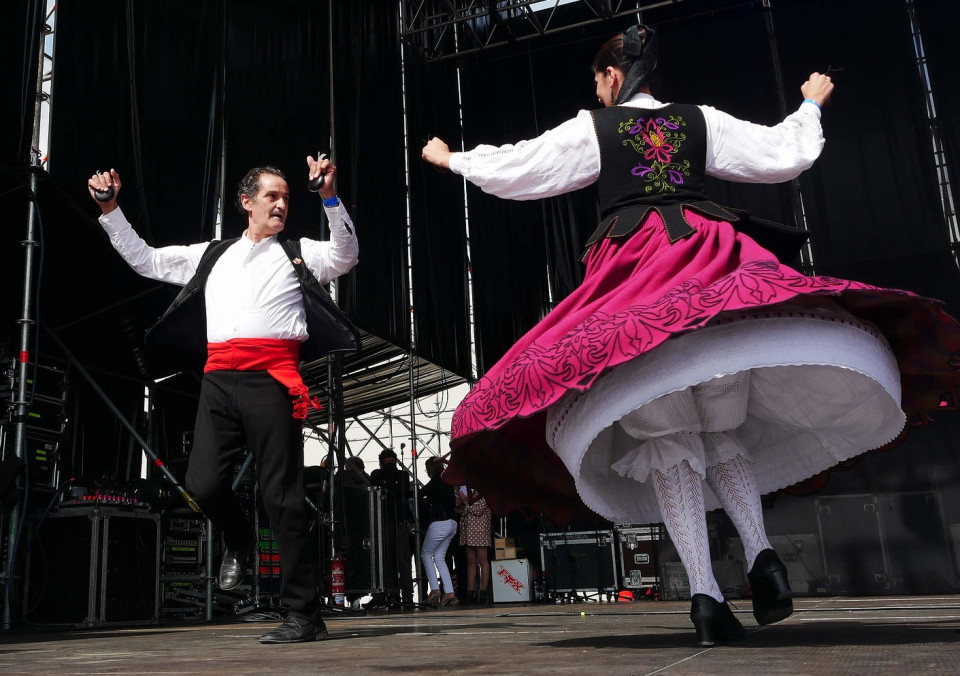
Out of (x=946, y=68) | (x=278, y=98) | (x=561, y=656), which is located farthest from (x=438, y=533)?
(x=946, y=68)

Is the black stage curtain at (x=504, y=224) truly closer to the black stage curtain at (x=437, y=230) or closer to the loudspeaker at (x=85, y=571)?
the black stage curtain at (x=437, y=230)

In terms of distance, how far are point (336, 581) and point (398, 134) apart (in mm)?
4657

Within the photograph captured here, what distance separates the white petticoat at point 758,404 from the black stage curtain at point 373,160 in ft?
18.7

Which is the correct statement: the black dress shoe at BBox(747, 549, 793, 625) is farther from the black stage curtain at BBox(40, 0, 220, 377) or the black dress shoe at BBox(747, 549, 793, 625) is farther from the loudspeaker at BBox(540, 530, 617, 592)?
the loudspeaker at BBox(540, 530, 617, 592)

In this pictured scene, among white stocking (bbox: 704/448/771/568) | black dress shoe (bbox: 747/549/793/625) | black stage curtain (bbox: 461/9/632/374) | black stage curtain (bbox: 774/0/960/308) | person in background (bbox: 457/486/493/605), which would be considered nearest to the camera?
black dress shoe (bbox: 747/549/793/625)

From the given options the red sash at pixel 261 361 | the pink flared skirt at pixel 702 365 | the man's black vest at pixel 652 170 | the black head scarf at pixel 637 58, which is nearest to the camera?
the pink flared skirt at pixel 702 365

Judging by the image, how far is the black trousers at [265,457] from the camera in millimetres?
2395

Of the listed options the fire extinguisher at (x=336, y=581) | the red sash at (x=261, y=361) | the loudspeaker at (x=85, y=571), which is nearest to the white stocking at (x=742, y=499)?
the red sash at (x=261, y=361)

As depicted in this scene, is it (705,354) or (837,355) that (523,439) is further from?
(837,355)

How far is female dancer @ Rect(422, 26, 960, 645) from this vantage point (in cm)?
157

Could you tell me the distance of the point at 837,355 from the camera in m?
1.56

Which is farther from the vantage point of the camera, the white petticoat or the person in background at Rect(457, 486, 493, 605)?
the person in background at Rect(457, 486, 493, 605)

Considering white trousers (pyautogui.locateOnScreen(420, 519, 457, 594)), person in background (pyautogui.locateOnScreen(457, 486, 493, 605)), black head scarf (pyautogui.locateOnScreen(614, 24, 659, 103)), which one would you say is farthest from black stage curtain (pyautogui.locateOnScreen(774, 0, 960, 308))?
black head scarf (pyautogui.locateOnScreen(614, 24, 659, 103))

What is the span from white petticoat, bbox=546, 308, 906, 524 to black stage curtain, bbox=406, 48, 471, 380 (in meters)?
7.06
